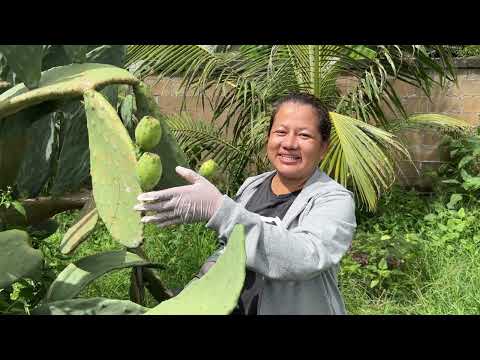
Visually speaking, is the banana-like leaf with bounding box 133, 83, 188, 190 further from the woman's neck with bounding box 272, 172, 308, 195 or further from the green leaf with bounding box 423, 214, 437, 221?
the green leaf with bounding box 423, 214, 437, 221

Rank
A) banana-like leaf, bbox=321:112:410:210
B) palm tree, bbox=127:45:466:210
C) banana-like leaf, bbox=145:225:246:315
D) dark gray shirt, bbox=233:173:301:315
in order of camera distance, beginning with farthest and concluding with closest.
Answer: palm tree, bbox=127:45:466:210, banana-like leaf, bbox=321:112:410:210, dark gray shirt, bbox=233:173:301:315, banana-like leaf, bbox=145:225:246:315

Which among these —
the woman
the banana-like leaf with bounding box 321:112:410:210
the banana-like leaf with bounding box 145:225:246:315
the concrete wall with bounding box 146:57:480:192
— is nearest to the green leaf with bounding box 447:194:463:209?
the concrete wall with bounding box 146:57:480:192

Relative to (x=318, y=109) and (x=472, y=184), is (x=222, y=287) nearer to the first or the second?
(x=318, y=109)

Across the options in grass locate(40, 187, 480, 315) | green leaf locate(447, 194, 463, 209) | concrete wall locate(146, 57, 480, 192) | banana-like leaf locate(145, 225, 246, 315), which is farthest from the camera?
concrete wall locate(146, 57, 480, 192)

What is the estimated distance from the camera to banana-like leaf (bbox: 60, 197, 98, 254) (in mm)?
1630

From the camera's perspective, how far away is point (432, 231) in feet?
12.4

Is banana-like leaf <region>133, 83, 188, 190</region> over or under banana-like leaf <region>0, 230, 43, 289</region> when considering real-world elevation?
over

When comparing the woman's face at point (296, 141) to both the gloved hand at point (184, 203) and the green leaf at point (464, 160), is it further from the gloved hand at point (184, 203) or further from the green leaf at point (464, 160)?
the green leaf at point (464, 160)

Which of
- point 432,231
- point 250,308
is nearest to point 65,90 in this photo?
point 250,308

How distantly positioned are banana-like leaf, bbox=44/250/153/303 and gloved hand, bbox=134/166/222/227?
0.47 meters

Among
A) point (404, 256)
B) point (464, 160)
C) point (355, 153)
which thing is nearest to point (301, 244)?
point (355, 153)

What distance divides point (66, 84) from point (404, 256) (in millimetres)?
2377

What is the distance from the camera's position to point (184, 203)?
1.26 metres

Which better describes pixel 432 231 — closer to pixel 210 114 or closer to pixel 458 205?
pixel 458 205
